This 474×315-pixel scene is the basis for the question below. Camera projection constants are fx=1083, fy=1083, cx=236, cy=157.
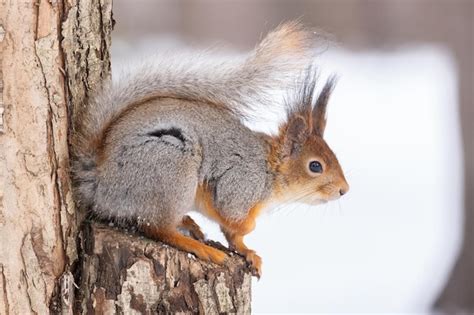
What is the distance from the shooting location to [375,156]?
4281 millimetres

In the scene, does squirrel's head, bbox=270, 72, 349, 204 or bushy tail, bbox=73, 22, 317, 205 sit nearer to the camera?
bushy tail, bbox=73, 22, 317, 205

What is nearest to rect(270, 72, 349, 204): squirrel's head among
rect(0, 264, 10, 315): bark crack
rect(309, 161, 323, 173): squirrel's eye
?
rect(309, 161, 323, 173): squirrel's eye

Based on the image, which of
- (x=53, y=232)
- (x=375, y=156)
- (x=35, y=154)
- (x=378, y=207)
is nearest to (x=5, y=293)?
(x=53, y=232)

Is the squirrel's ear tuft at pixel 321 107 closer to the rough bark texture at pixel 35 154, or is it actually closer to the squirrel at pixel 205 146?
the squirrel at pixel 205 146

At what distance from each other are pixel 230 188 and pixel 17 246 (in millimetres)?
389

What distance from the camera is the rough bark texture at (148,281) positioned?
177cm

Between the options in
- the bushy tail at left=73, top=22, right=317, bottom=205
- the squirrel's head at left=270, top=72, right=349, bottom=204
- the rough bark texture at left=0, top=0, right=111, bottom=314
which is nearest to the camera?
the rough bark texture at left=0, top=0, right=111, bottom=314

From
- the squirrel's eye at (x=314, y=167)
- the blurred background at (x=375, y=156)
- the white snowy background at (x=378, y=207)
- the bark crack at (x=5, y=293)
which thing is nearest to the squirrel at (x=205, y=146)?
the squirrel's eye at (x=314, y=167)

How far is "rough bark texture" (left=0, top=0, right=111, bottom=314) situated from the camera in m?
1.76

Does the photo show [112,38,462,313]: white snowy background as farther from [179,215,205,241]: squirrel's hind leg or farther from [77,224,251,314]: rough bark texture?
[77,224,251,314]: rough bark texture

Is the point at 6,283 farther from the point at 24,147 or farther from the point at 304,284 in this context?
the point at 304,284

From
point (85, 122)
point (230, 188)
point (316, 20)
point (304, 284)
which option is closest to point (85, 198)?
point (85, 122)

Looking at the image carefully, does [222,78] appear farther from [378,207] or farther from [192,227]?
[378,207]

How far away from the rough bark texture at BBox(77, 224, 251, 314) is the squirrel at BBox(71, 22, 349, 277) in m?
0.05
